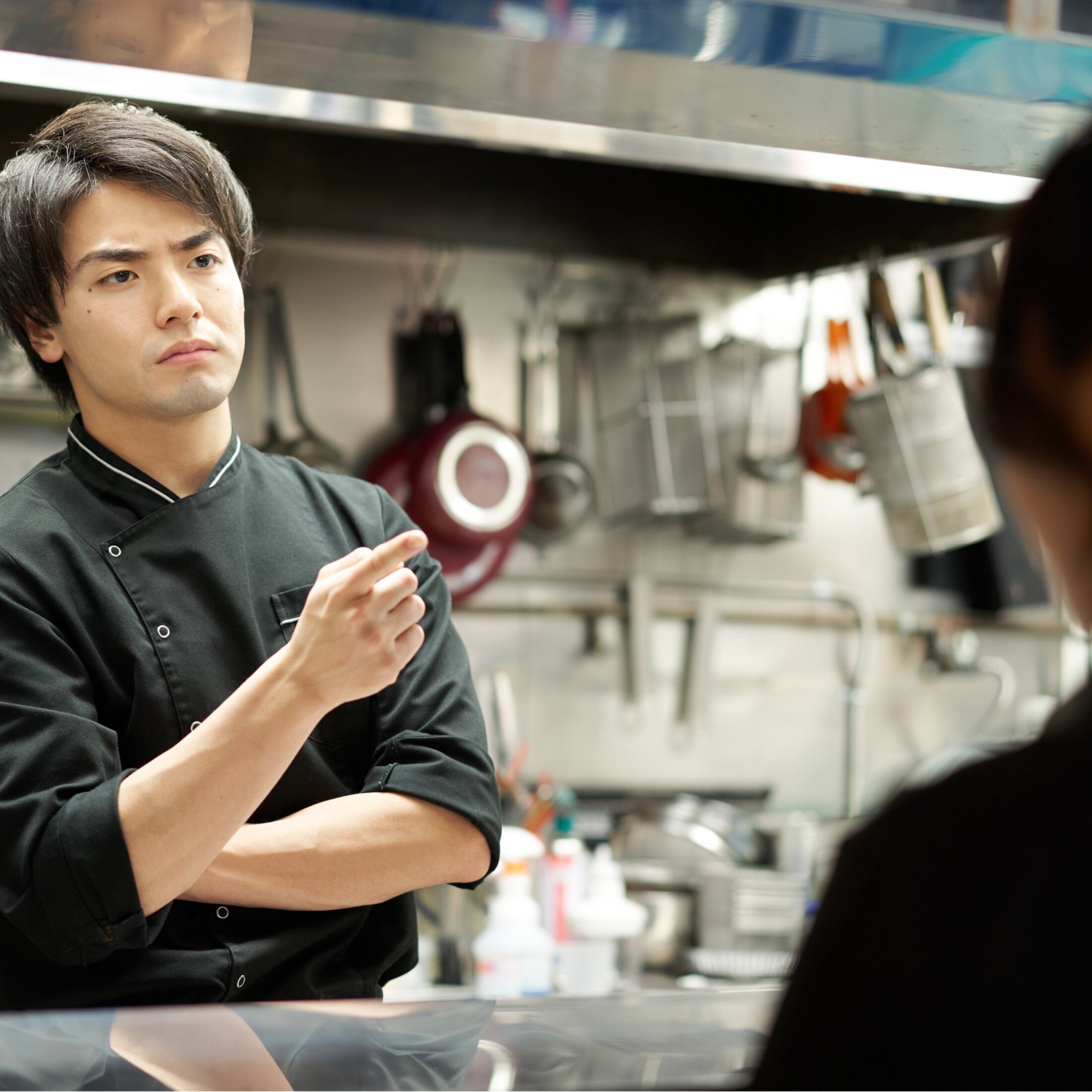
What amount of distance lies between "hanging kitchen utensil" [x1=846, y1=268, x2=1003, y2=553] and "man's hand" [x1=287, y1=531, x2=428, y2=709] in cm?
184

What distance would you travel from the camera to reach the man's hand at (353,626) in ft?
2.51

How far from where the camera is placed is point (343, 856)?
2.99 ft

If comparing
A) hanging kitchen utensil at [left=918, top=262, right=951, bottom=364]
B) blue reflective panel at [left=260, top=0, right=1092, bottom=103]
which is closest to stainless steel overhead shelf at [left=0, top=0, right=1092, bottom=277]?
blue reflective panel at [left=260, top=0, right=1092, bottom=103]

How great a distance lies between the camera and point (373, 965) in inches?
38.5

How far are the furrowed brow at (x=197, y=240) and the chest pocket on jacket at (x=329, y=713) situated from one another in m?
→ 0.26

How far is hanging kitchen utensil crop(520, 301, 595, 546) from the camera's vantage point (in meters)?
2.74

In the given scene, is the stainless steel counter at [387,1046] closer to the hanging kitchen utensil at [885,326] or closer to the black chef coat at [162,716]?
the black chef coat at [162,716]

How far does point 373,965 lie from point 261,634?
0.26 meters

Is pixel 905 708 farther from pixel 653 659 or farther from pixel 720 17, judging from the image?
pixel 720 17

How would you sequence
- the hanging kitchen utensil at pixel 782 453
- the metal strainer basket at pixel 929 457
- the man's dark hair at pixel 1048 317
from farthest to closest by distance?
the hanging kitchen utensil at pixel 782 453 < the metal strainer basket at pixel 929 457 < the man's dark hair at pixel 1048 317

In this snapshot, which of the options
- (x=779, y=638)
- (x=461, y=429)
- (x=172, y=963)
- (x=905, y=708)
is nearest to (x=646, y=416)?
(x=461, y=429)

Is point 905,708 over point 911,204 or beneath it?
beneath

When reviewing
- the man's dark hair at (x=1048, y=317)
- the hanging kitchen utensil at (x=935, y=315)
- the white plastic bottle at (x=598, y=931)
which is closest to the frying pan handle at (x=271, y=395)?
the white plastic bottle at (x=598, y=931)

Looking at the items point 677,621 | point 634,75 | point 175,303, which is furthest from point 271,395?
point 634,75
